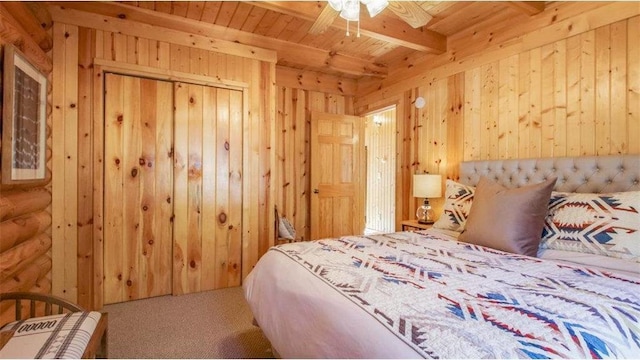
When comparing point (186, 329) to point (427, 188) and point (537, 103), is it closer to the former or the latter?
point (427, 188)

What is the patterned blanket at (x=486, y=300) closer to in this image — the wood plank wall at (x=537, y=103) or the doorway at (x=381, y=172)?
the wood plank wall at (x=537, y=103)

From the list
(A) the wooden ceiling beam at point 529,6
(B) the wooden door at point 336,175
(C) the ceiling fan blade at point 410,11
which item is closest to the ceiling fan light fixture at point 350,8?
(C) the ceiling fan blade at point 410,11

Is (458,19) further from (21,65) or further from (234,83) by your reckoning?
(21,65)

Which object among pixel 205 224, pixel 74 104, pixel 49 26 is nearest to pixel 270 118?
pixel 205 224

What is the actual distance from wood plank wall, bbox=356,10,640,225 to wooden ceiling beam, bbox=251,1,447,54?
348 mm

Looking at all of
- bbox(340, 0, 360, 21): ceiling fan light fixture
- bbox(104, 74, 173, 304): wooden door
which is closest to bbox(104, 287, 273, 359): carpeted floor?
bbox(104, 74, 173, 304): wooden door

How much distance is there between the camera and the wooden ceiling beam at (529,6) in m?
2.30

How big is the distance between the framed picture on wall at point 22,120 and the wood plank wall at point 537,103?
11.3ft

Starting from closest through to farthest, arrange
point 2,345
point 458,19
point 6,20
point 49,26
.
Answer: point 2,345, point 6,20, point 49,26, point 458,19

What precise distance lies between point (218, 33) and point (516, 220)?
3.04 meters

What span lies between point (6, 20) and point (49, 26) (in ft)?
2.92

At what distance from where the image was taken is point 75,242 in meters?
→ 2.53

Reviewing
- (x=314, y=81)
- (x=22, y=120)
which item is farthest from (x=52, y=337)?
(x=314, y=81)

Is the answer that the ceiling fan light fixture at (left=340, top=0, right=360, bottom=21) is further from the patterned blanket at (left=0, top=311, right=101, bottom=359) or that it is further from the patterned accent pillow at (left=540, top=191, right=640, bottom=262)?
the patterned blanket at (left=0, top=311, right=101, bottom=359)
